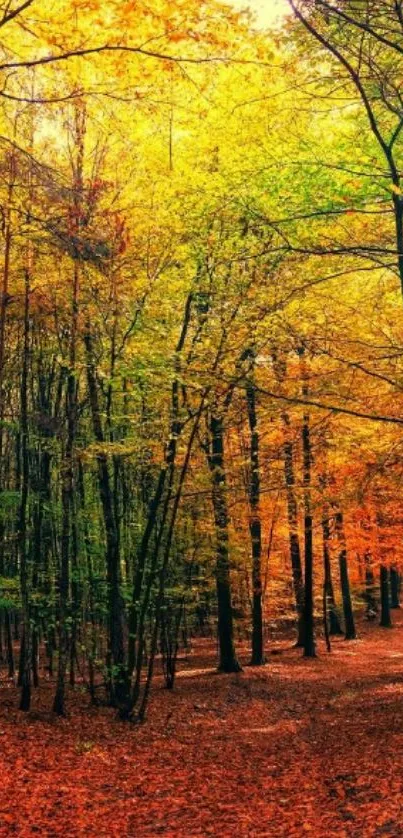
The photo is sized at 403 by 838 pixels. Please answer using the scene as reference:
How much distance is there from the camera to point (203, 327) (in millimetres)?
11664

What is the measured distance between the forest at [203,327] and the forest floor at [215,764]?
51 mm

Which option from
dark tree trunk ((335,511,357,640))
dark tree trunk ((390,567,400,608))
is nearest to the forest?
dark tree trunk ((335,511,357,640))

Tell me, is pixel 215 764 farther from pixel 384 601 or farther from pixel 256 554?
pixel 384 601

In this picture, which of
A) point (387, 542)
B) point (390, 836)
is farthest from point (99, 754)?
point (387, 542)

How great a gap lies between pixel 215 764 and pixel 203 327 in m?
7.08

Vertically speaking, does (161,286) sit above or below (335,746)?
above

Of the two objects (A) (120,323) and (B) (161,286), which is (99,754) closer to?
(A) (120,323)

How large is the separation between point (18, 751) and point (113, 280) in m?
7.91

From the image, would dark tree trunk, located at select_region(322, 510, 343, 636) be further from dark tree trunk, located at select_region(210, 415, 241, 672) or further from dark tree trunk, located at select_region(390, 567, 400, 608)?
dark tree trunk, located at select_region(390, 567, 400, 608)

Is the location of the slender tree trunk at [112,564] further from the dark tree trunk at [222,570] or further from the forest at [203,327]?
the dark tree trunk at [222,570]

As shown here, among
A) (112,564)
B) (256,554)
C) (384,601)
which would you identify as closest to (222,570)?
(256,554)

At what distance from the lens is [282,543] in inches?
947

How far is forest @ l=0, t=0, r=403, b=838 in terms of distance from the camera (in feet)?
19.6

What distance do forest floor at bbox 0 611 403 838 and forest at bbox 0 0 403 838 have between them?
51mm
